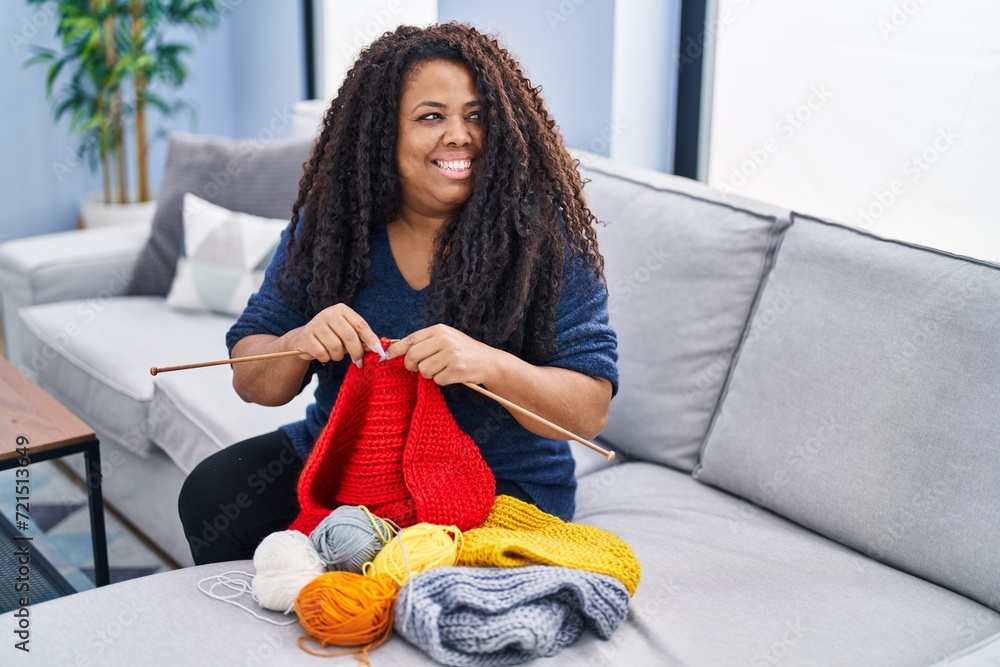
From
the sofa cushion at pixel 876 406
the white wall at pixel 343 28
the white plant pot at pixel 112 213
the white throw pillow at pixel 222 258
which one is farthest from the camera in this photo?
the white plant pot at pixel 112 213

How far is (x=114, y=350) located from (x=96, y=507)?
628 millimetres

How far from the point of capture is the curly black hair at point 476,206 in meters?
1.45

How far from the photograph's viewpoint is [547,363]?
1472mm

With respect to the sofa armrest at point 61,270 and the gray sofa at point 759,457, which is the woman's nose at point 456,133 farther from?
the sofa armrest at point 61,270

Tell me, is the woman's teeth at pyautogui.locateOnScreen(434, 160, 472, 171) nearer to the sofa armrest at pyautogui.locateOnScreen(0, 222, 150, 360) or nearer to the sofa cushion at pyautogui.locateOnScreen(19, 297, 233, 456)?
the sofa cushion at pyautogui.locateOnScreen(19, 297, 233, 456)

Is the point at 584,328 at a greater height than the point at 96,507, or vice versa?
the point at 584,328

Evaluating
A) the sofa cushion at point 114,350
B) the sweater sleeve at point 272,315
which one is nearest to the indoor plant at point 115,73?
the sofa cushion at point 114,350

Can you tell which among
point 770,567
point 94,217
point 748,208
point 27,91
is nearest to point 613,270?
point 748,208

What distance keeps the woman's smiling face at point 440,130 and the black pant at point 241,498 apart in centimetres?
43

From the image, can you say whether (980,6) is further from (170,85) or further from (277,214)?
(170,85)

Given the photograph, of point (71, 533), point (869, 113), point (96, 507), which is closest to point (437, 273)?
point (96, 507)

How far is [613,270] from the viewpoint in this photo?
1.91 meters

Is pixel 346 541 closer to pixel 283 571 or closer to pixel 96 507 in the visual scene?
pixel 283 571

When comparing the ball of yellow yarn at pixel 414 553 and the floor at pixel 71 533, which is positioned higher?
the ball of yellow yarn at pixel 414 553
